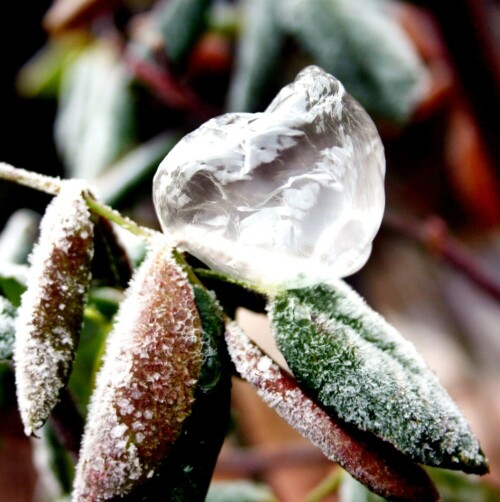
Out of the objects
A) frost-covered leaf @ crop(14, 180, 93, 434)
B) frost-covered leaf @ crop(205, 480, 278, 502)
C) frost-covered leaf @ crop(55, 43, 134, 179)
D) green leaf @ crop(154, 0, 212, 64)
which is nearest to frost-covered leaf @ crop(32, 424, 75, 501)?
frost-covered leaf @ crop(205, 480, 278, 502)

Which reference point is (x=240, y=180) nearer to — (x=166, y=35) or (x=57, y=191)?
(x=57, y=191)

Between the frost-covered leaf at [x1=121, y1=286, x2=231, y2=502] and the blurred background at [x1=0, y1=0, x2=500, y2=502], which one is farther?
the blurred background at [x1=0, y1=0, x2=500, y2=502]

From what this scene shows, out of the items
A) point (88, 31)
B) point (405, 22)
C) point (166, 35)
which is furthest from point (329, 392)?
point (88, 31)

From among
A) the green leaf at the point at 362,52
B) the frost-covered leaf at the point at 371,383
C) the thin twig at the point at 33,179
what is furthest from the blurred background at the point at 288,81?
the thin twig at the point at 33,179

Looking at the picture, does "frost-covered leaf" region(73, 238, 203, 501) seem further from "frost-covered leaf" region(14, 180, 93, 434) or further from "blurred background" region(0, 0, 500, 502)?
"blurred background" region(0, 0, 500, 502)

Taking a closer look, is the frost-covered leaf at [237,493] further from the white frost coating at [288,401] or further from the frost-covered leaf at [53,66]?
the frost-covered leaf at [53,66]
